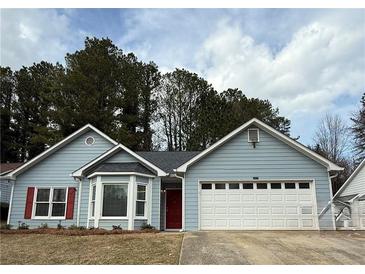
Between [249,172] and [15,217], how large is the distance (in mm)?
11076

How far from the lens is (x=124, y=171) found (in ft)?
45.5

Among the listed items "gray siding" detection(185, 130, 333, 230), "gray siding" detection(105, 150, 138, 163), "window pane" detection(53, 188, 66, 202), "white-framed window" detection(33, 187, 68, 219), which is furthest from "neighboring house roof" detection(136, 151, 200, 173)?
"white-framed window" detection(33, 187, 68, 219)

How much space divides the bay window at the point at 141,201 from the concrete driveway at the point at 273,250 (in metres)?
3.85

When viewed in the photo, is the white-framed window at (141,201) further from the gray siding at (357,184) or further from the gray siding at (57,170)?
the gray siding at (357,184)

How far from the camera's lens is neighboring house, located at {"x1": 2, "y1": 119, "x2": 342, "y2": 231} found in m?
13.7

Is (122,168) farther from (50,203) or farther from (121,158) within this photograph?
(50,203)

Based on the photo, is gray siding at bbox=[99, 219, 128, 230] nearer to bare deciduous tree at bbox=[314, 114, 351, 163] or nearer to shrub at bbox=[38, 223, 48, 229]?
shrub at bbox=[38, 223, 48, 229]

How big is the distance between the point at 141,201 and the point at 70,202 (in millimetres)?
3735

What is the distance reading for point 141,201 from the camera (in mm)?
14180

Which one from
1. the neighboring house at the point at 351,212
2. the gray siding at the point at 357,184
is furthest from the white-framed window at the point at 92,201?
the gray siding at the point at 357,184

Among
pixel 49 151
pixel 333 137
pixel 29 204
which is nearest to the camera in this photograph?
pixel 29 204

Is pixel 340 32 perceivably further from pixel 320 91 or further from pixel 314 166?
pixel 320 91

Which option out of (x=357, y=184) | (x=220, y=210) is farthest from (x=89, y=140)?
(x=357, y=184)

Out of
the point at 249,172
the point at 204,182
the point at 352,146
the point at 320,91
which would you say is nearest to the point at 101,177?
the point at 204,182
